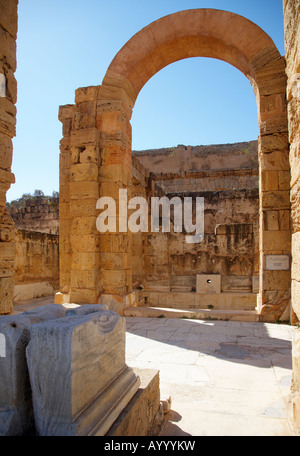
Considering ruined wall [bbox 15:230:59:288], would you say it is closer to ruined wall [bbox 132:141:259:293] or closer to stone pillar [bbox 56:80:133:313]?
ruined wall [bbox 132:141:259:293]

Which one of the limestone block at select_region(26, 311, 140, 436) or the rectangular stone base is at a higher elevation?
the limestone block at select_region(26, 311, 140, 436)

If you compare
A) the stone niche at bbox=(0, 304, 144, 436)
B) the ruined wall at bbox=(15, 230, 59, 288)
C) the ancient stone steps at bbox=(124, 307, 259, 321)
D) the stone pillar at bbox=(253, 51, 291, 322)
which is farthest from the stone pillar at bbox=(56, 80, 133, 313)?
the stone niche at bbox=(0, 304, 144, 436)

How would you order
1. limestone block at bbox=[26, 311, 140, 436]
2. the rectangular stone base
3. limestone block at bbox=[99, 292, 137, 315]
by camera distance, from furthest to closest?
1. limestone block at bbox=[99, 292, 137, 315]
2. the rectangular stone base
3. limestone block at bbox=[26, 311, 140, 436]

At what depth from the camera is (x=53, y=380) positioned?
1574 millimetres

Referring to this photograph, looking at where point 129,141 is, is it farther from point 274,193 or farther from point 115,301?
point 115,301

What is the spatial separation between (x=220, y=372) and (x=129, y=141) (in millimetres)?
5514

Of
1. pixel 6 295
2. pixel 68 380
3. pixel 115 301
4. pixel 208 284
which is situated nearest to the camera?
pixel 68 380

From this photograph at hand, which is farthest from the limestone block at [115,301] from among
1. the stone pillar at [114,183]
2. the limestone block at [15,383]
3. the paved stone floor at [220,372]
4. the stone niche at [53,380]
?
the limestone block at [15,383]

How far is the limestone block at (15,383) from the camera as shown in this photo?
1.59 metres

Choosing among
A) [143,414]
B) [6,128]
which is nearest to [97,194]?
[6,128]

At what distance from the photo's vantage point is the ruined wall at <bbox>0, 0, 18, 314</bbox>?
3.96 meters

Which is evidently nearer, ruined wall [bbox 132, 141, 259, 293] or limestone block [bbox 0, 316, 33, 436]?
limestone block [bbox 0, 316, 33, 436]

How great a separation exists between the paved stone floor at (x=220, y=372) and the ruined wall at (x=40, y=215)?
996cm

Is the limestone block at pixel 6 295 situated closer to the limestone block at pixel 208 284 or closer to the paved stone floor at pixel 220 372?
the paved stone floor at pixel 220 372
